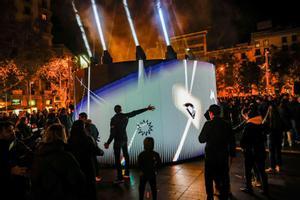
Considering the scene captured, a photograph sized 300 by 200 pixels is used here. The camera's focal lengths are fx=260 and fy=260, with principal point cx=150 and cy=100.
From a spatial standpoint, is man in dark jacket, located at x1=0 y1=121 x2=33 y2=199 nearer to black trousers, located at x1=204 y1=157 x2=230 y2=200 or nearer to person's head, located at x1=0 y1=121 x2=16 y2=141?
person's head, located at x1=0 y1=121 x2=16 y2=141

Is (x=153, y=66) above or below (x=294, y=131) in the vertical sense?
above

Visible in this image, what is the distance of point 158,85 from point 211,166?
3.99 m

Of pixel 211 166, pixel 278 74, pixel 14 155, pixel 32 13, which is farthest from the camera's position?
pixel 32 13

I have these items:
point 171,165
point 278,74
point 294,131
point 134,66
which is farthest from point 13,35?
point 278,74

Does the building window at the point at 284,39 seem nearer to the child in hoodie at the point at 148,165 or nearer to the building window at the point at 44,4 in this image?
the building window at the point at 44,4

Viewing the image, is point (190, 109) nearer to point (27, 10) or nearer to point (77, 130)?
point (77, 130)

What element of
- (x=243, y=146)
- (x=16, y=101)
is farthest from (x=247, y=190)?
(x=16, y=101)

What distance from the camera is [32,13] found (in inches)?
1950

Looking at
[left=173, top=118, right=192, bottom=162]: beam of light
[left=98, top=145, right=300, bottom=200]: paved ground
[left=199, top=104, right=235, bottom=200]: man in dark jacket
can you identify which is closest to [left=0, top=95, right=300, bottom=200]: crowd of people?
[left=199, top=104, right=235, bottom=200]: man in dark jacket

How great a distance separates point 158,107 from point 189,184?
8.81 ft

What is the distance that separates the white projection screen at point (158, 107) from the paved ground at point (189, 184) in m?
0.65

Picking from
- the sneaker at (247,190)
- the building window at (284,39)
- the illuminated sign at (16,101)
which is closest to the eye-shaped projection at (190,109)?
the sneaker at (247,190)

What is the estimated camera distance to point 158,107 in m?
8.17

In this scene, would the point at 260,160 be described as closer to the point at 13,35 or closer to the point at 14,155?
the point at 14,155
